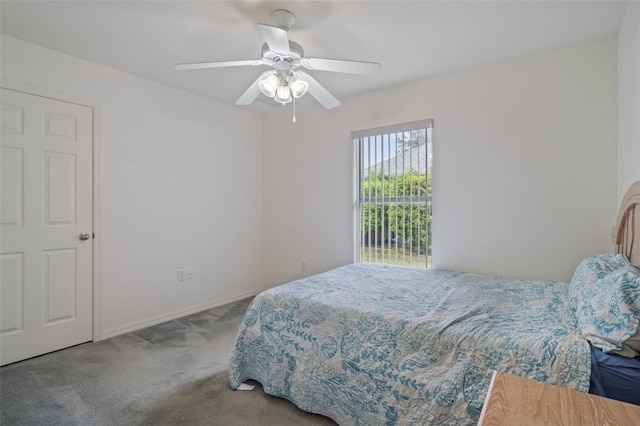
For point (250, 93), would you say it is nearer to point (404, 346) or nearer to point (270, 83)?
point (270, 83)

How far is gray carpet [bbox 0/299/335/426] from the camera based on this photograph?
175cm

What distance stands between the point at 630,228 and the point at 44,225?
4.03 meters

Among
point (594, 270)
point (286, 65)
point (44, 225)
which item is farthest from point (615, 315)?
point (44, 225)

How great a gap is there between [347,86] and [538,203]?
2.03 meters

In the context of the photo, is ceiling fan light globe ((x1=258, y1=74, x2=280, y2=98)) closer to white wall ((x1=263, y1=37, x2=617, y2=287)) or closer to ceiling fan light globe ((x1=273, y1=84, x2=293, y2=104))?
ceiling fan light globe ((x1=273, y1=84, x2=293, y2=104))

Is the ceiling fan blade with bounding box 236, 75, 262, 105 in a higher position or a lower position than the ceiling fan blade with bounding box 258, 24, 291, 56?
lower

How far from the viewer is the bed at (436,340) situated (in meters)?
1.25

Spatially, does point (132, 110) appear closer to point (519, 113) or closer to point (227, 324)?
point (227, 324)

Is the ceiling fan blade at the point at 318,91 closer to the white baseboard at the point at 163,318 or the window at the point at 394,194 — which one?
the window at the point at 394,194

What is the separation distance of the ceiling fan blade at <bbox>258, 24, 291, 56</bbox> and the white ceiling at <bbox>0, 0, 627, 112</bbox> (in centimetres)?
32

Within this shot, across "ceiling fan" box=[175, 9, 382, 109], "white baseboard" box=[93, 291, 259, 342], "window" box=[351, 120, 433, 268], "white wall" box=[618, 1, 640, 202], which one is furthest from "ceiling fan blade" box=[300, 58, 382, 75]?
"white baseboard" box=[93, 291, 259, 342]

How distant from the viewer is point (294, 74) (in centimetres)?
216

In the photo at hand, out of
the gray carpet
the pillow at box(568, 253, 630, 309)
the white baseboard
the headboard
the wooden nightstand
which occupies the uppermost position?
the headboard

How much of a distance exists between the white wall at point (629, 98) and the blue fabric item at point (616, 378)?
44.0 inches
